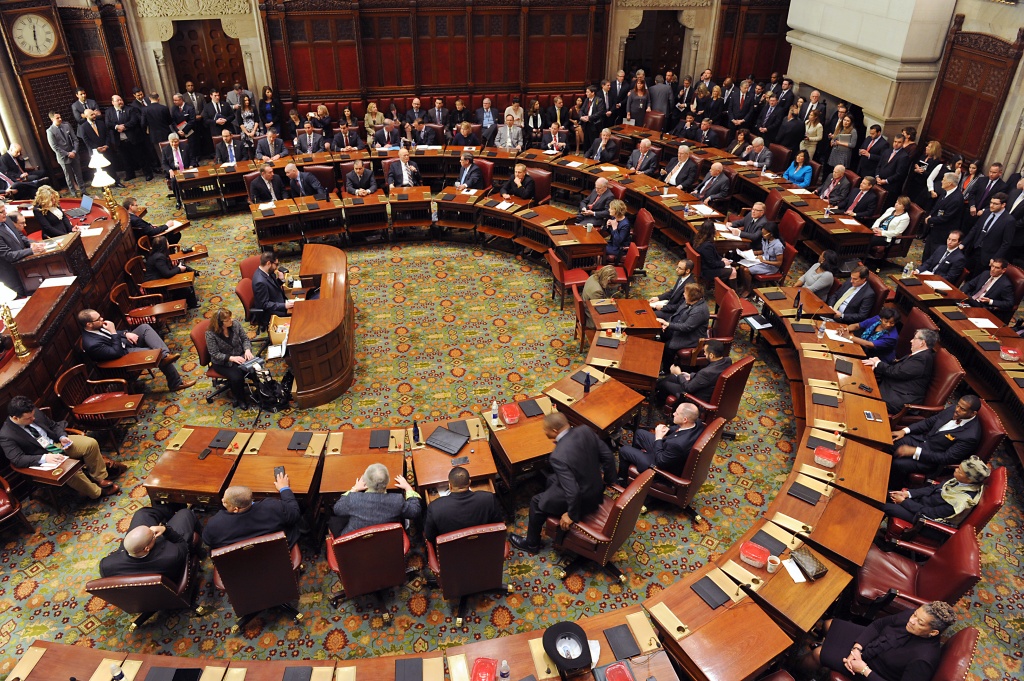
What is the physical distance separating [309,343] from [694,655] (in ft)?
17.5

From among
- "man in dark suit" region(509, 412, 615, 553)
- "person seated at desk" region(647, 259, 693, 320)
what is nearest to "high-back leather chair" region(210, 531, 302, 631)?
"man in dark suit" region(509, 412, 615, 553)

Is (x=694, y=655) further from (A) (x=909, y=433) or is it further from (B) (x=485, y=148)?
(B) (x=485, y=148)

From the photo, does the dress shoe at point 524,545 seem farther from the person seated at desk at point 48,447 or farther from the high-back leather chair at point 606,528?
the person seated at desk at point 48,447

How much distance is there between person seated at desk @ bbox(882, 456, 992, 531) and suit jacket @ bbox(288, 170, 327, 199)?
33.8ft

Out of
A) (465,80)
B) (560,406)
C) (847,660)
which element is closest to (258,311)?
(560,406)

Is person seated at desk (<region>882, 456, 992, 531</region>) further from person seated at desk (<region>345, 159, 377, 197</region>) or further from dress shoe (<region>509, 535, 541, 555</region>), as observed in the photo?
person seated at desk (<region>345, 159, 377, 197</region>)

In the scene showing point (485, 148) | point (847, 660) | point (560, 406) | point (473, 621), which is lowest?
point (473, 621)

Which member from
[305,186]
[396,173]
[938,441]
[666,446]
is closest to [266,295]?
[305,186]

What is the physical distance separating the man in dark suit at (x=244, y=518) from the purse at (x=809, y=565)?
4.10 m

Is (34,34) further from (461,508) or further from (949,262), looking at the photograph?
(949,262)

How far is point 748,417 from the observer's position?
8.12m

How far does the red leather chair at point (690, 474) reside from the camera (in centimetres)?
598

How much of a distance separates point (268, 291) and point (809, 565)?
23.9ft

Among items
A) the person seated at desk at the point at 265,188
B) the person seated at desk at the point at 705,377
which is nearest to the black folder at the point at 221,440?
the person seated at desk at the point at 705,377
